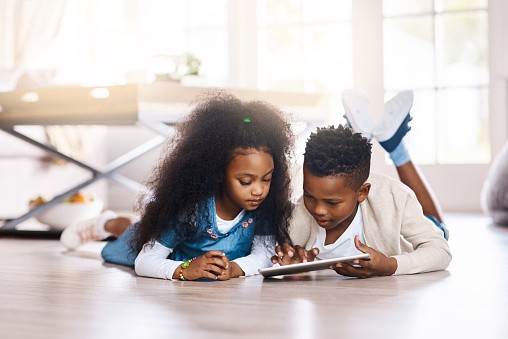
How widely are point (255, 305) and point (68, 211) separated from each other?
2.05 m

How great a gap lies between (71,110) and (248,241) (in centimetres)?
151

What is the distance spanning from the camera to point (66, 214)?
3.56m

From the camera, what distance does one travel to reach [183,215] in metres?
2.04

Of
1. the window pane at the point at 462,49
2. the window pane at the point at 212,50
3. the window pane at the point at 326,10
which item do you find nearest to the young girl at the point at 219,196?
the window pane at the point at 462,49

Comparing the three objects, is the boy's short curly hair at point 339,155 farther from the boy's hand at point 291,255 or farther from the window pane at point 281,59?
the window pane at point 281,59

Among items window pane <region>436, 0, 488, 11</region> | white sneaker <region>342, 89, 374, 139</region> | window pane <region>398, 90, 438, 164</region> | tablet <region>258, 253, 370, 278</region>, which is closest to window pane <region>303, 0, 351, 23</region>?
window pane <region>436, 0, 488, 11</region>

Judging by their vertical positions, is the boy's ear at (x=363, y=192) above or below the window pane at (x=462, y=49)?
below

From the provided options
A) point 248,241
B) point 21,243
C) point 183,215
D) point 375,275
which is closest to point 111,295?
point 183,215

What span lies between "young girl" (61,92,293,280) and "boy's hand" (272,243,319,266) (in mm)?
89

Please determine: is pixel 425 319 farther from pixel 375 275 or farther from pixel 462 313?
pixel 375 275

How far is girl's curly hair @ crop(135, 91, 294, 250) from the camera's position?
6.53 feet

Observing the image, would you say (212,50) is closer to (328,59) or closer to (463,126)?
(328,59)

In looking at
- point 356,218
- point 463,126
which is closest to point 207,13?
point 463,126

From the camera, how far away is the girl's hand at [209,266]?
6.47ft
